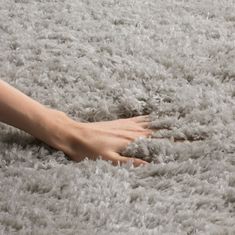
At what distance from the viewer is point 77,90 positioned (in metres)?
1.06

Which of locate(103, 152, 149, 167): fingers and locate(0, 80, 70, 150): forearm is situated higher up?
locate(0, 80, 70, 150): forearm

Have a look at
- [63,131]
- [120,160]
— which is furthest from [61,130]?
[120,160]

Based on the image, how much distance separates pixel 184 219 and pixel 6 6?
0.86 metres

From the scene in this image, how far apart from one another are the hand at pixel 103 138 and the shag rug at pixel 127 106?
2 cm

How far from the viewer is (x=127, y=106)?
3.34 ft

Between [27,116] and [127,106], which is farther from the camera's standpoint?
[127,106]

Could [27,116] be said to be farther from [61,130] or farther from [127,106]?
[127,106]

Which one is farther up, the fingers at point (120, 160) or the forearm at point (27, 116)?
the forearm at point (27, 116)

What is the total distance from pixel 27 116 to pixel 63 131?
0.06m

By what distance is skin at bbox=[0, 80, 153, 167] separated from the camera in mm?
886

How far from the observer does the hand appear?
0.88 metres

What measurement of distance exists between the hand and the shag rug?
20mm

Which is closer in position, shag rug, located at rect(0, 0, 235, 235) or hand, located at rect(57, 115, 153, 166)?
shag rug, located at rect(0, 0, 235, 235)

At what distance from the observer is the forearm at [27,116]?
2.96 ft
